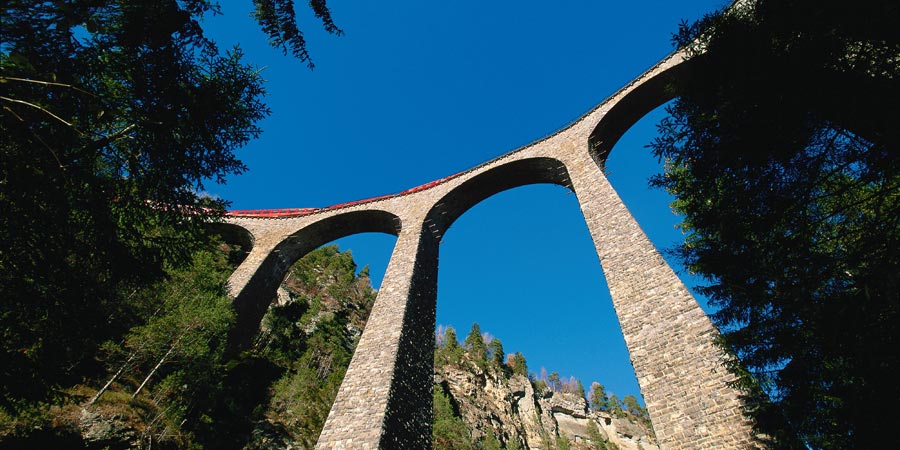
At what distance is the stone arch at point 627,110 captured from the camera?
574 inches

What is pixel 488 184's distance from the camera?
17234mm

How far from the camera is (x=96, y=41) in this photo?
18.5ft

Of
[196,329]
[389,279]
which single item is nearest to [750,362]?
[389,279]

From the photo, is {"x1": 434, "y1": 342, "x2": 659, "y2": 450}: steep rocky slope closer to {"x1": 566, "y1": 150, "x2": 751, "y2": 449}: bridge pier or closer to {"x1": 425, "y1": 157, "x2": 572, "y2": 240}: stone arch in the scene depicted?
{"x1": 425, "y1": 157, "x2": 572, "y2": 240}: stone arch

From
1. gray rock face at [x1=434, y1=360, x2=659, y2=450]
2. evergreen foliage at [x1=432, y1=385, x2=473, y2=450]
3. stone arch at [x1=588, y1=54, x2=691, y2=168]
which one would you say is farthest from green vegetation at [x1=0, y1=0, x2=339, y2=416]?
gray rock face at [x1=434, y1=360, x2=659, y2=450]

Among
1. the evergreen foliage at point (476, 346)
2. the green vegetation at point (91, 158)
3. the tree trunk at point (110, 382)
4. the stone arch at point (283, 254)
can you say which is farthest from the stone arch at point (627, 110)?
the evergreen foliage at point (476, 346)

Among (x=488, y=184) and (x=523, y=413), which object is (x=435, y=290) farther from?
(x=523, y=413)

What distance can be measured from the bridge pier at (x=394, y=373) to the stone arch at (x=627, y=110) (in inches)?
313

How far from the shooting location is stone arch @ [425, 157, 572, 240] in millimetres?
15977

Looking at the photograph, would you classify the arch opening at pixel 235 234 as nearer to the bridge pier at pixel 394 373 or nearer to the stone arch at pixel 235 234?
the stone arch at pixel 235 234

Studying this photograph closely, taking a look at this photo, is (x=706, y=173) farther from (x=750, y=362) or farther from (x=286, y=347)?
(x=286, y=347)

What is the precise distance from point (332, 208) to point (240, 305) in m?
5.93

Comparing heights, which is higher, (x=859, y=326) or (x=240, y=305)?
(x=240, y=305)

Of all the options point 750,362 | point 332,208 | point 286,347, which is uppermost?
point 332,208
